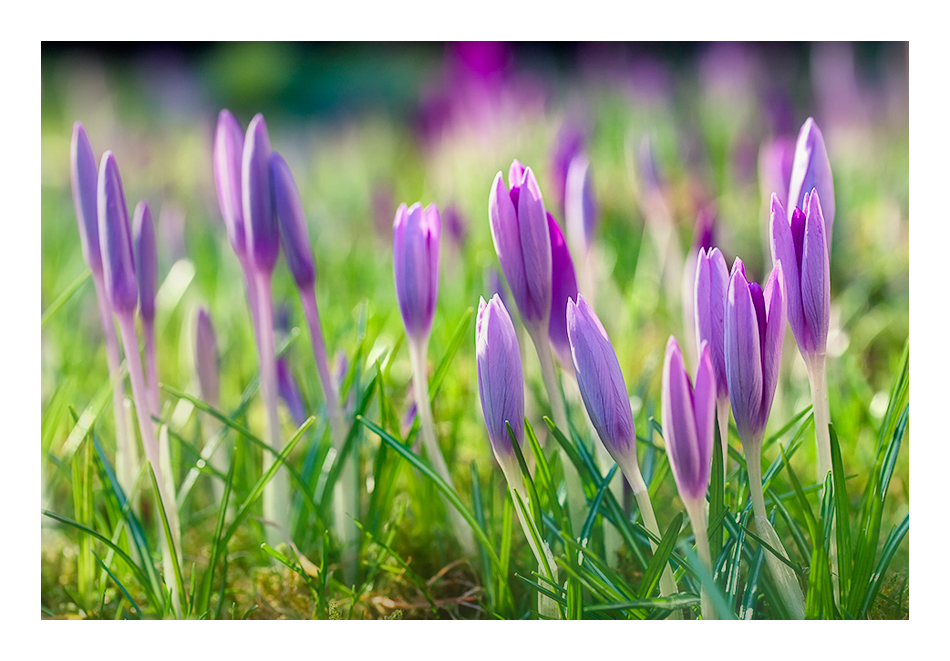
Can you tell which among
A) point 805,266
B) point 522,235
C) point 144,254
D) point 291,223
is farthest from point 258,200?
point 805,266

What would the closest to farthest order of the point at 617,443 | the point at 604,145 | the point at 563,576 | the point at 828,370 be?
1. the point at 617,443
2. the point at 563,576
3. the point at 828,370
4. the point at 604,145

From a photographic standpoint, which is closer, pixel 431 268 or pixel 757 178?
pixel 431 268

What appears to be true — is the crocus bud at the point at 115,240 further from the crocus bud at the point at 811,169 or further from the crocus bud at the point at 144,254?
the crocus bud at the point at 811,169

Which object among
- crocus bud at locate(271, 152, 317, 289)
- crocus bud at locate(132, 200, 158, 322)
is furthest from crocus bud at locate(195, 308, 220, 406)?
crocus bud at locate(271, 152, 317, 289)

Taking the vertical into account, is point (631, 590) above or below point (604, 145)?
below

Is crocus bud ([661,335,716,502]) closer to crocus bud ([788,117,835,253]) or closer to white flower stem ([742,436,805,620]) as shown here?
white flower stem ([742,436,805,620])
